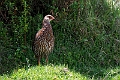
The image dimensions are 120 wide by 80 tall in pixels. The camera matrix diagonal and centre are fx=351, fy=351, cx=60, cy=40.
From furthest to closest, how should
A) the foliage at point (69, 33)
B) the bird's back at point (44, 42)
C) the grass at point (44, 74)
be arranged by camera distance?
the foliage at point (69, 33) → the bird's back at point (44, 42) → the grass at point (44, 74)

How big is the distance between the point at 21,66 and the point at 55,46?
52.0 inches

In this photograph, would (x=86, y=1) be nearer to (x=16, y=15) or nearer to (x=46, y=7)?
(x=46, y=7)

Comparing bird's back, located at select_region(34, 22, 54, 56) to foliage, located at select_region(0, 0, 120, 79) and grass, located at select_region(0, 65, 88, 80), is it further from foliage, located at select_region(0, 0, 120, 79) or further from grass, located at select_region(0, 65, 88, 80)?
grass, located at select_region(0, 65, 88, 80)

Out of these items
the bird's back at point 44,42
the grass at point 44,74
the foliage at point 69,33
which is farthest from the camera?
the foliage at point 69,33

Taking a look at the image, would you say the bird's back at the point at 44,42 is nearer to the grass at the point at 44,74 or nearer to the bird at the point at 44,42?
the bird at the point at 44,42

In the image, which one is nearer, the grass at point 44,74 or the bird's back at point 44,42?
the grass at point 44,74

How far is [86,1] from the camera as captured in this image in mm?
9102

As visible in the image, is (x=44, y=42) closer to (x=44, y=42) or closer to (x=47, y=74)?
(x=44, y=42)

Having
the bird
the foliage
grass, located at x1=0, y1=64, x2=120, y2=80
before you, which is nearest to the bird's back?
the bird

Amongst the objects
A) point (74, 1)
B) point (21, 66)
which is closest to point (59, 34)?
point (74, 1)

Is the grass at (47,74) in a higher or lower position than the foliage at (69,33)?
Result: lower

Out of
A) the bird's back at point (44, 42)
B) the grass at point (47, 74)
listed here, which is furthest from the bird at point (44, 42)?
the grass at point (47, 74)

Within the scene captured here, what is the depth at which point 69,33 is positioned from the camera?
891 cm

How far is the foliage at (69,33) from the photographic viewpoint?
7.93 m
